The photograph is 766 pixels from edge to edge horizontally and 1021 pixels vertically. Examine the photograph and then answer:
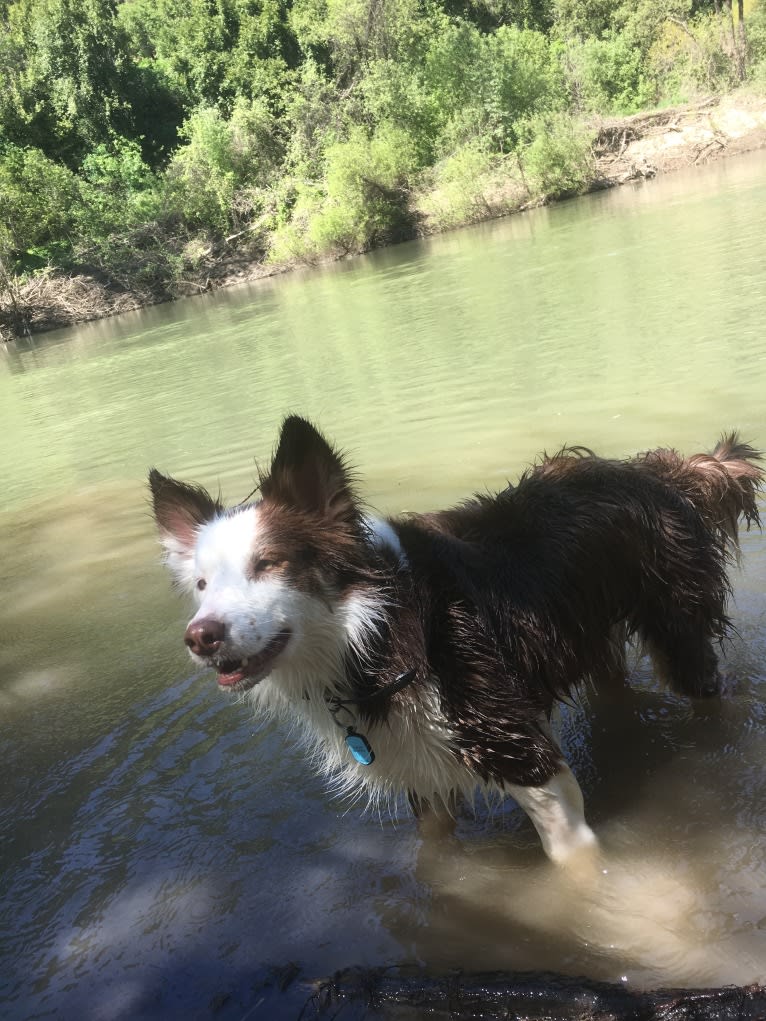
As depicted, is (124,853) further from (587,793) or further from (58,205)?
(58,205)

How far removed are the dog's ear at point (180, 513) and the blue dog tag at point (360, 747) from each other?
94 centimetres

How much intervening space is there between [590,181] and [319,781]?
149 ft

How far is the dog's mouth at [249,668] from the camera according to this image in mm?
2648

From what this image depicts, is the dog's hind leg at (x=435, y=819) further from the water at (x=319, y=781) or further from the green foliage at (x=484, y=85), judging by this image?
the green foliage at (x=484, y=85)

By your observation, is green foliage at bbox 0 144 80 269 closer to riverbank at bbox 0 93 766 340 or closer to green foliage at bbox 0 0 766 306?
green foliage at bbox 0 0 766 306

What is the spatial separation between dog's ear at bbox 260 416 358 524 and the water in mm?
1653

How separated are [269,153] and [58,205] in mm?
14522

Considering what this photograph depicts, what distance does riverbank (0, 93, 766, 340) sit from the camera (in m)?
43.6

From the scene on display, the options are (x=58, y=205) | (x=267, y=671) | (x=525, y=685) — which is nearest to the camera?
(x=267, y=671)

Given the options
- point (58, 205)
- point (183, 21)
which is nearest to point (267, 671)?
point (58, 205)

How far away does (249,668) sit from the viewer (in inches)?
105

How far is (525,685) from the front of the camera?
125 inches

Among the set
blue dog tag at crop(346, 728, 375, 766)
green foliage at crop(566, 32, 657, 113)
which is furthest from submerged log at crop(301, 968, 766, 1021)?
green foliage at crop(566, 32, 657, 113)

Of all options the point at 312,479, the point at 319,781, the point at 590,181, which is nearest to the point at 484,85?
the point at 590,181
